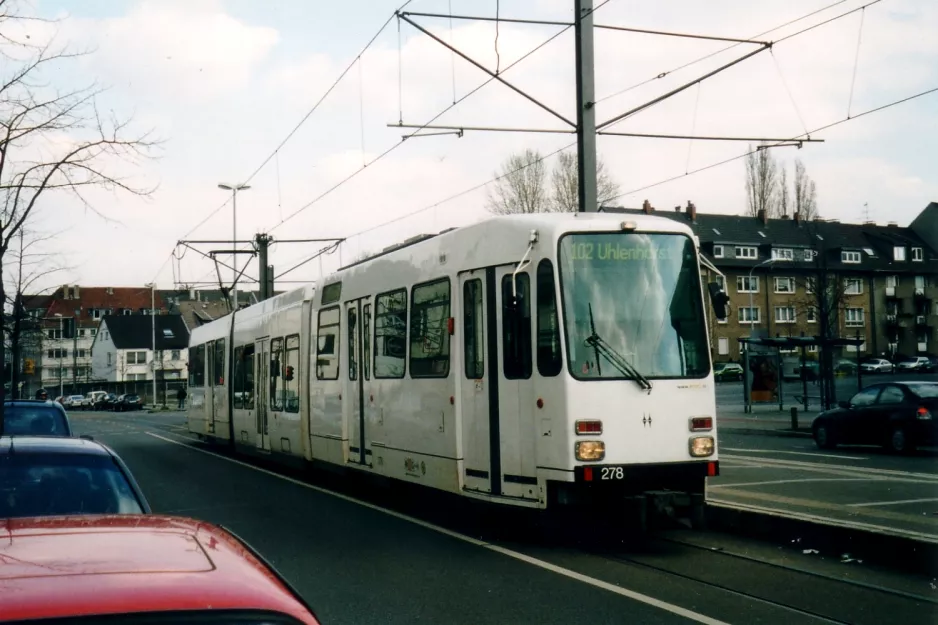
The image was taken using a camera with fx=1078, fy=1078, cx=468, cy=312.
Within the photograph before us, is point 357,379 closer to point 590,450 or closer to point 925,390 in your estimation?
point 590,450

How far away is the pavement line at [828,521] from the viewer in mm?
9266

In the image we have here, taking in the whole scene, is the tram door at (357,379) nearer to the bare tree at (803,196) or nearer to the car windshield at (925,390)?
the car windshield at (925,390)

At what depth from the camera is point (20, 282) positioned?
89.8 feet

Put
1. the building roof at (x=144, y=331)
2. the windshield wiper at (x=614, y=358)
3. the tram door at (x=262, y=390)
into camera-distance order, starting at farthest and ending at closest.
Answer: the building roof at (x=144, y=331) → the tram door at (x=262, y=390) → the windshield wiper at (x=614, y=358)

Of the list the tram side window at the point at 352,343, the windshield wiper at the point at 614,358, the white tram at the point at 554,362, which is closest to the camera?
the white tram at the point at 554,362

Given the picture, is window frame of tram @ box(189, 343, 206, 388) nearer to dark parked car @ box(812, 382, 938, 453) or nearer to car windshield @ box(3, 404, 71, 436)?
car windshield @ box(3, 404, 71, 436)

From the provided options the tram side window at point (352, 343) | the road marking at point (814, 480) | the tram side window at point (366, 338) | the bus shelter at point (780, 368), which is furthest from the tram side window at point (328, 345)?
the bus shelter at point (780, 368)

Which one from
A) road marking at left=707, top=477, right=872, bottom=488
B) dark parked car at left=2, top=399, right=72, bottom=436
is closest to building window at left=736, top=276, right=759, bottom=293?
road marking at left=707, top=477, right=872, bottom=488

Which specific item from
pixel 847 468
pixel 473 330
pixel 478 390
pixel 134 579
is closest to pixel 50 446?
pixel 134 579

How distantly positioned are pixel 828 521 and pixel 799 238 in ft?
249

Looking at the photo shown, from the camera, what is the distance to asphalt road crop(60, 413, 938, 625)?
24.6 feet

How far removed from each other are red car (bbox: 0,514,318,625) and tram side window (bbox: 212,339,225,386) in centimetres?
2328

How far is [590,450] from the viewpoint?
395 inches

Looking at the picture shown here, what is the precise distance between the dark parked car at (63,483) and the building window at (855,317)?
87.8 m
